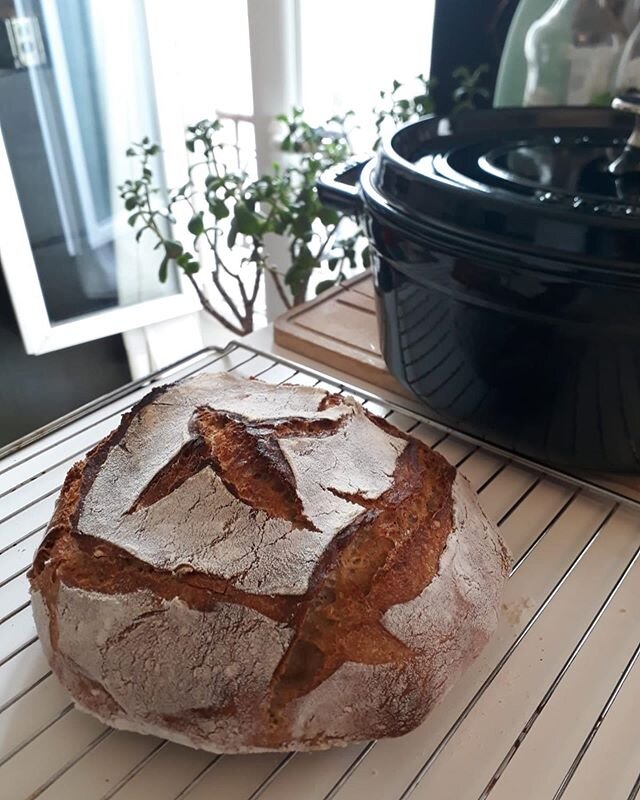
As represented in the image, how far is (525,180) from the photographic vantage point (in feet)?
2.11

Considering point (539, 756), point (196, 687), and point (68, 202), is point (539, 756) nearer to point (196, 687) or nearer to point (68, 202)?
point (196, 687)

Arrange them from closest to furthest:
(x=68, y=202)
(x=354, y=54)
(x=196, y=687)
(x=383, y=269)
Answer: (x=196, y=687)
(x=383, y=269)
(x=354, y=54)
(x=68, y=202)

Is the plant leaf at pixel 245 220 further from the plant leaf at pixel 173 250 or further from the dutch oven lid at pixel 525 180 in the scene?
the dutch oven lid at pixel 525 180

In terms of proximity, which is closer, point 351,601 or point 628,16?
point 351,601

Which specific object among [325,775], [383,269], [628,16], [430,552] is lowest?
[325,775]

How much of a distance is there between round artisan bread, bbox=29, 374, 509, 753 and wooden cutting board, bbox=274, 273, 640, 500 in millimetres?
314

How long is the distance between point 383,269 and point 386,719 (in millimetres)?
415

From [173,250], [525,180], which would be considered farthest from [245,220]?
[525,180]

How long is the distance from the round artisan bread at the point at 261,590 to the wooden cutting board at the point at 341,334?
0.31 meters

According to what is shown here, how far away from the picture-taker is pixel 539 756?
0.50m

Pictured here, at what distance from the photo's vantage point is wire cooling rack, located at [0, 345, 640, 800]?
19.3 inches

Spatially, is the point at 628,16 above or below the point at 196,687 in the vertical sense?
above

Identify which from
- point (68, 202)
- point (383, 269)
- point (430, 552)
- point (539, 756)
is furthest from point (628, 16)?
point (68, 202)

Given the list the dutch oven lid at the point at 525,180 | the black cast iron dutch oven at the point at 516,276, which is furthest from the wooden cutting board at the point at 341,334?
the dutch oven lid at the point at 525,180
